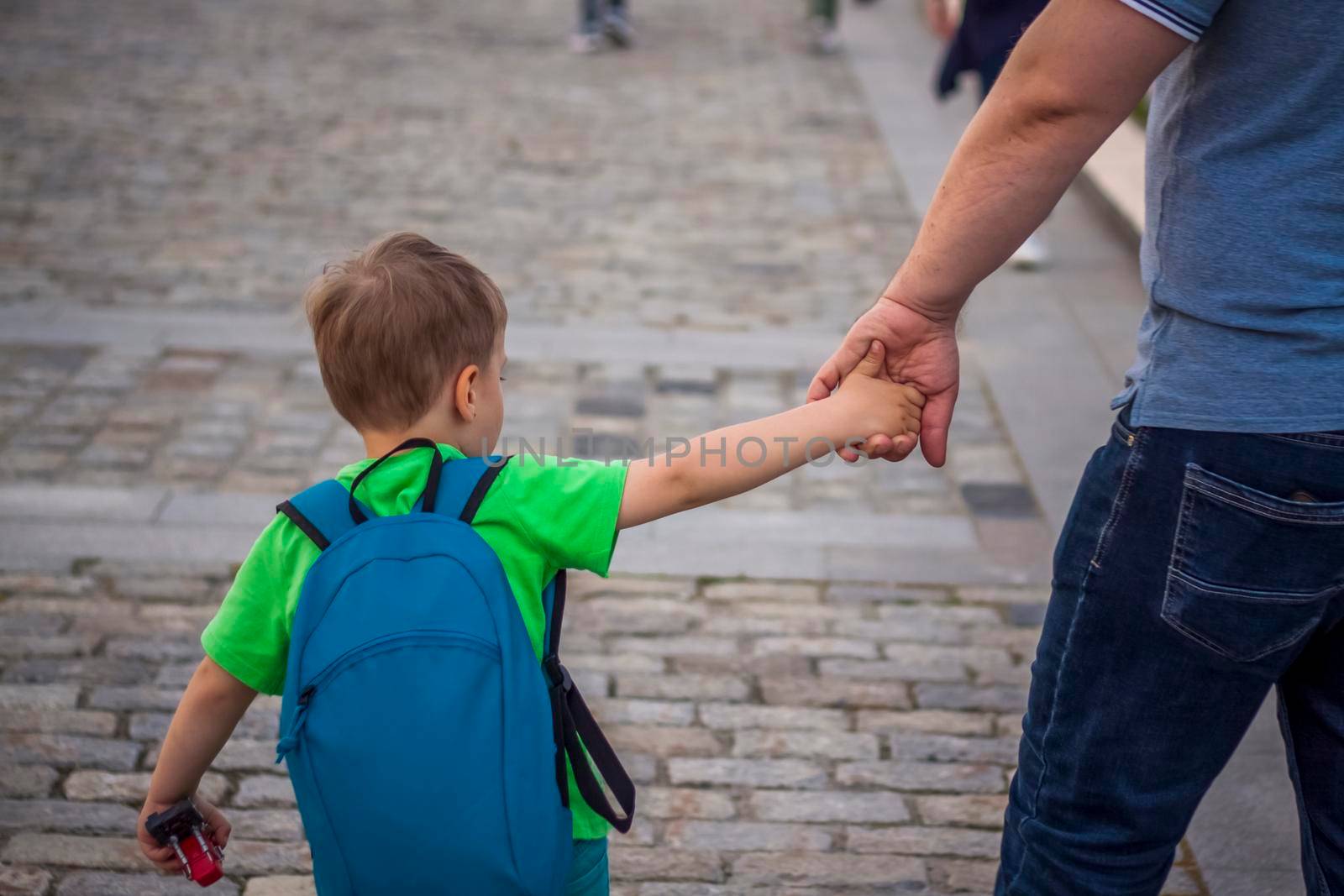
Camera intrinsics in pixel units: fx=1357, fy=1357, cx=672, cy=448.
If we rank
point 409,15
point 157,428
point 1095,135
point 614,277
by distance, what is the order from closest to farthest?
point 1095,135, point 157,428, point 614,277, point 409,15

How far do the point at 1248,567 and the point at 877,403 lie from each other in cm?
60

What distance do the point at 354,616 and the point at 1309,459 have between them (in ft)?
3.79

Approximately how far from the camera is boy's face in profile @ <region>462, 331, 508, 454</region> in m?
1.87

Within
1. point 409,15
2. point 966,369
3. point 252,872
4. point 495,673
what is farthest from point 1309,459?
point 409,15

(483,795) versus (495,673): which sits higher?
(495,673)

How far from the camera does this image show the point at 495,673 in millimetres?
1664

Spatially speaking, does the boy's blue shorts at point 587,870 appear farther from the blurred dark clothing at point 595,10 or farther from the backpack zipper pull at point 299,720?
the blurred dark clothing at point 595,10

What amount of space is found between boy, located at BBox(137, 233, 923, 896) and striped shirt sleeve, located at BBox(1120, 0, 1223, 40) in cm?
70

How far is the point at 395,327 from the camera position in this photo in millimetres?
1772

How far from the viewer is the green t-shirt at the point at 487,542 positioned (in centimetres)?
178

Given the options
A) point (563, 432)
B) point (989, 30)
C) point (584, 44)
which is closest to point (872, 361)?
point (563, 432)

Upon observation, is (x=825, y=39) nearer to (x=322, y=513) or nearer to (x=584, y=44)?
(x=584, y=44)

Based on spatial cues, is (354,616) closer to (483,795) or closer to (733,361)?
(483,795)

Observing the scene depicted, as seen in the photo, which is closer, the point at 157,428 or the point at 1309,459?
the point at 1309,459
